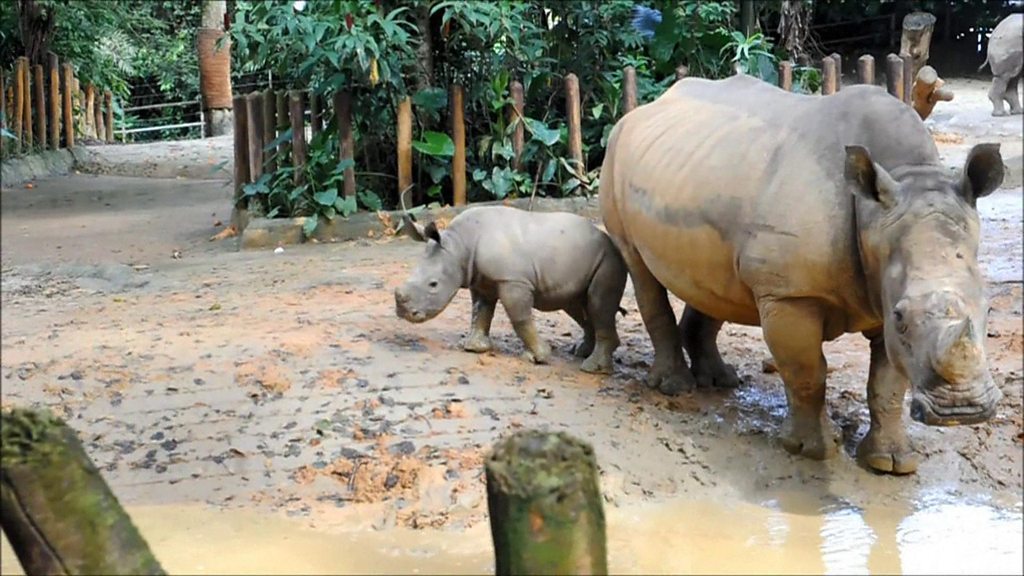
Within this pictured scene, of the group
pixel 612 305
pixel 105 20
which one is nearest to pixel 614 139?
pixel 612 305

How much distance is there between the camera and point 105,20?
18.7m

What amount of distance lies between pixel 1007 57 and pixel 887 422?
78.7 inches

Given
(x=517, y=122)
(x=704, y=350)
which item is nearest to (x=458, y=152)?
(x=517, y=122)

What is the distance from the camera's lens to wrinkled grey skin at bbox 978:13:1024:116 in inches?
87.0

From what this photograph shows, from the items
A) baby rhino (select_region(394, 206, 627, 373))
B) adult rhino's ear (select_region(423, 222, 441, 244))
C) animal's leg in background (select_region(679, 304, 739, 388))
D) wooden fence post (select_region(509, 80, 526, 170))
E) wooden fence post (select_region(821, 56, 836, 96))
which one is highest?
wooden fence post (select_region(821, 56, 836, 96))

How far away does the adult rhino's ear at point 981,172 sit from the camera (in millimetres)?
3484

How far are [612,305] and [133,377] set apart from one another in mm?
2003

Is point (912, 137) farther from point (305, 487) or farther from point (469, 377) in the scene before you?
point (305, 487)

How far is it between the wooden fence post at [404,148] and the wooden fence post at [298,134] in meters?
0.73

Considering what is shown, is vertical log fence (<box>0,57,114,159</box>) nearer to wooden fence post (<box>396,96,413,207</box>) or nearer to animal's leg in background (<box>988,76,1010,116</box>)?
wooden fence post (<box>396,96,413,207</box>)

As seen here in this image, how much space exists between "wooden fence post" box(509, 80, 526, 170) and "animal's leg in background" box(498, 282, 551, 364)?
4.44 meters

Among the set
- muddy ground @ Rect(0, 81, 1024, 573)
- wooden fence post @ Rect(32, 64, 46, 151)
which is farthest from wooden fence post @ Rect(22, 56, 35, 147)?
muddy ground @ Rect(0, 81, 1024, 573)

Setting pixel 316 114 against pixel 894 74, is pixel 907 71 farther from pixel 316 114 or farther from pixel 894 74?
pixel 316 114

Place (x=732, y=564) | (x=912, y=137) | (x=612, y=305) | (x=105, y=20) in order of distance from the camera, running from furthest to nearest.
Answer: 1. (x=105, y=20)
2. (x=612, y=305)
3. (x=912, y=137)
4. (x=732, y=564)
